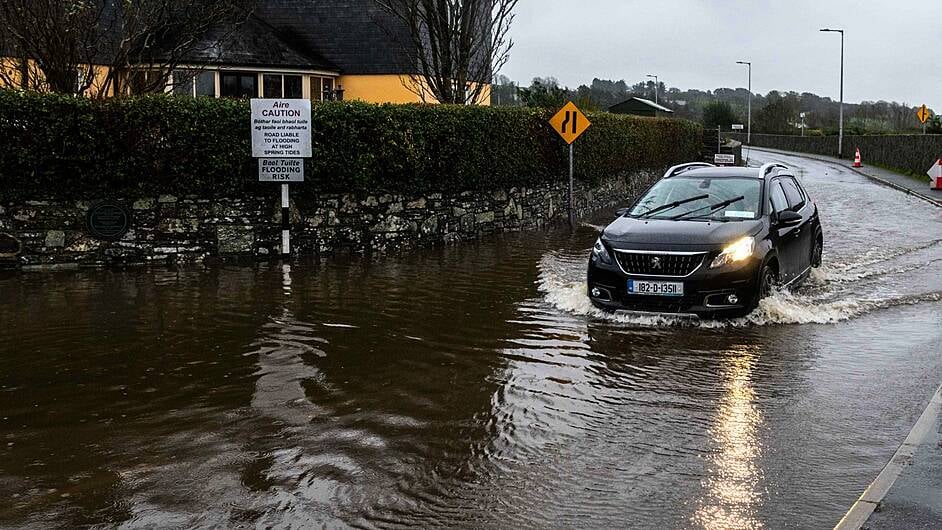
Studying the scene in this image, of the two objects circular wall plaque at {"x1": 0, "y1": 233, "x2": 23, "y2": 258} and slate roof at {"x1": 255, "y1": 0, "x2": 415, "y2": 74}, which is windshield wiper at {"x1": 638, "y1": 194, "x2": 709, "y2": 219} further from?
slate roof at {"x1": 255, "y1": 0, "x2": 415, "y2": 74}

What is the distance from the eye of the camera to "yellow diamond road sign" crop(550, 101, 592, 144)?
65.6 ft

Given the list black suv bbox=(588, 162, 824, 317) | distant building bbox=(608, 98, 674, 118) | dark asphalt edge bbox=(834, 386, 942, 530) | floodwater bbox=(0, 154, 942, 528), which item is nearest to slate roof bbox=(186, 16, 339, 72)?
floodwater bbox=(0, 154, 942, 528)

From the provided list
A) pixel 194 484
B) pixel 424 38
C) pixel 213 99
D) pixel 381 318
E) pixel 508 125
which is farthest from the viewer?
pixel 424 38

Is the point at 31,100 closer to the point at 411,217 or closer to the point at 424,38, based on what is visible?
the point at 411,217

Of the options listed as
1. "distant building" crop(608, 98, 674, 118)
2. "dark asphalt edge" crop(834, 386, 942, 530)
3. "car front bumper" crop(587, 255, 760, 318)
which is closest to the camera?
"dark asphalt edge" crop(834, 386, 942, 530)

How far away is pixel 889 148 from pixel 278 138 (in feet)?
126

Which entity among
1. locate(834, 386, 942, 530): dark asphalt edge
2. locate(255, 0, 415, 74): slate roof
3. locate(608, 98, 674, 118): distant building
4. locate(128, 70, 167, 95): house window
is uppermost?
locate(255, 0, 415, 74): slate roof

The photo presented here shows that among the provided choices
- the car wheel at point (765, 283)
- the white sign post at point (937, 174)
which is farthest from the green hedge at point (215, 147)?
the white sign post at point (937, 174)

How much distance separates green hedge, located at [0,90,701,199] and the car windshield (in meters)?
5.33

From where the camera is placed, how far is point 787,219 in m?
10.8

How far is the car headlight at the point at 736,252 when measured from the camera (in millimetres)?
9617

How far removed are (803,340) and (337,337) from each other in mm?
4483

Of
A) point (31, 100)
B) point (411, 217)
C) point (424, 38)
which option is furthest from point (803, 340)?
point (424, 38)

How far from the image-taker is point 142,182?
13.8 meters
